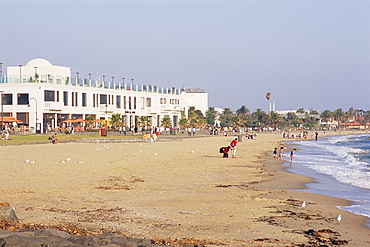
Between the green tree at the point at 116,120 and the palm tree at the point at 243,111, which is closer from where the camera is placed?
the green tree at the point at 116,120

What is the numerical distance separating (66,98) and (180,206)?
178 ft

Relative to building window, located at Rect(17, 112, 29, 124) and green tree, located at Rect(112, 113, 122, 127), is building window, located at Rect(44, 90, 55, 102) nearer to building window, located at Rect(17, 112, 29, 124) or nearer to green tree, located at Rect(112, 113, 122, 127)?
building window, located at Rect(17, 112, 29, 124)

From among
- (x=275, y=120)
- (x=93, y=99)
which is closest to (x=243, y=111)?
(x=275, y=120)

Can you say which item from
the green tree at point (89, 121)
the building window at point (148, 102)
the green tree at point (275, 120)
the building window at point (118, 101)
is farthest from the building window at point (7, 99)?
the green tree at point (275, 120)

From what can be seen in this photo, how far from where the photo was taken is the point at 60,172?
17750mm

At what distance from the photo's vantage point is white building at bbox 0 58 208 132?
5884 centimetres

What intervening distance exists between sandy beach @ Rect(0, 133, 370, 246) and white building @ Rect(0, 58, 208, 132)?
42170mm

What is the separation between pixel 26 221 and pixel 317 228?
587 centimetres

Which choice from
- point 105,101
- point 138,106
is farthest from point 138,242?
point 138,106

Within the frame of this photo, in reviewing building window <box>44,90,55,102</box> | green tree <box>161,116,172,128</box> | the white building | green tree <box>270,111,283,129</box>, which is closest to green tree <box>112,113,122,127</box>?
the white building

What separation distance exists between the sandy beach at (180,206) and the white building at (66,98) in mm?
42170

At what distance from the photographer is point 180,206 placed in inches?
446

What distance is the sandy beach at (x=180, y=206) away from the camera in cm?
860

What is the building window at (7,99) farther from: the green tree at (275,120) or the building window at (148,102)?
the green tree at (275,120)
